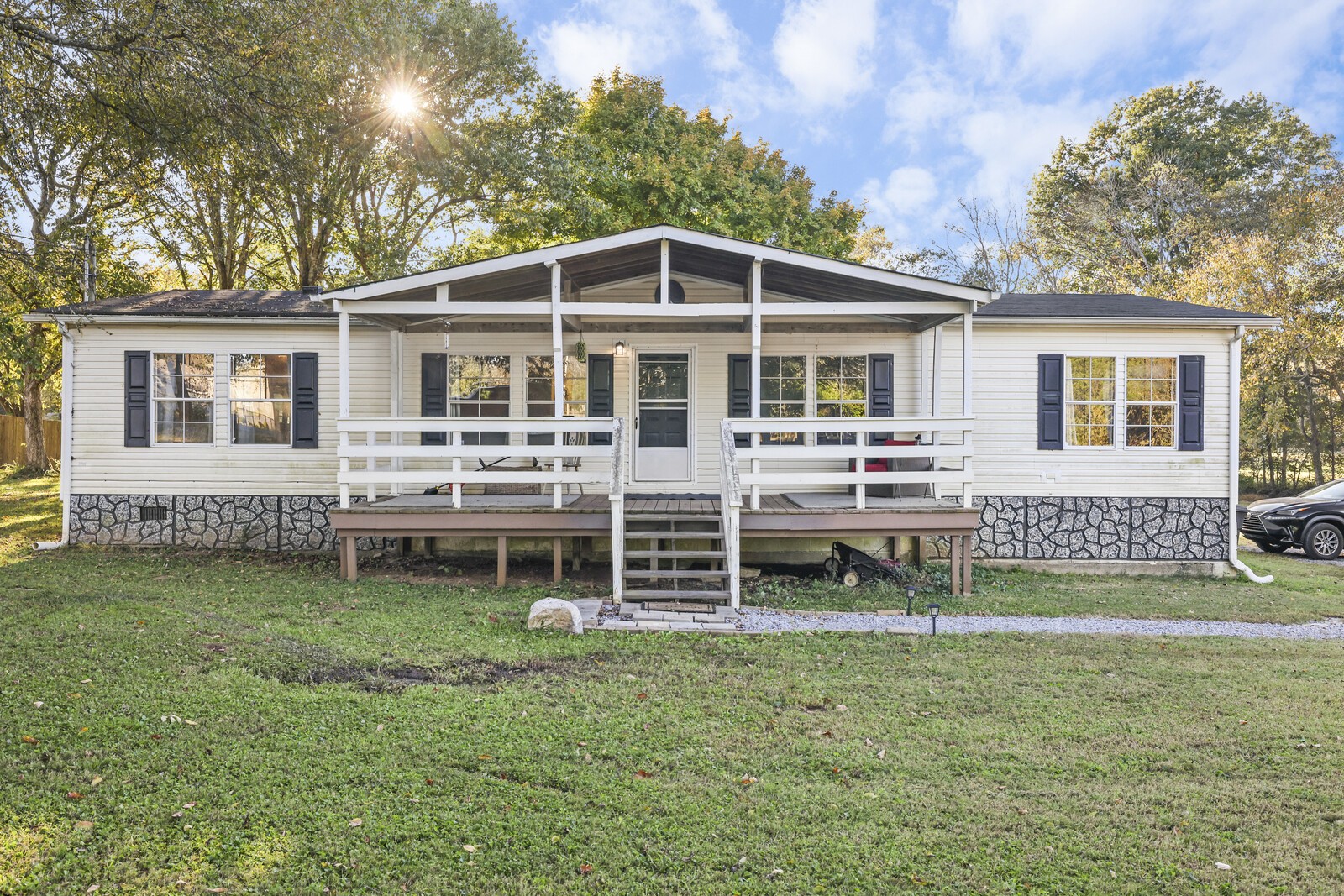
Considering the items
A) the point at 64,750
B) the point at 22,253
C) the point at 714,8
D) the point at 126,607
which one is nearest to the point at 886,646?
the point at 64,750

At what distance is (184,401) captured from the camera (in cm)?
1047

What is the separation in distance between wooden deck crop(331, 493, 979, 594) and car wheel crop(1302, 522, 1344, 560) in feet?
24.4

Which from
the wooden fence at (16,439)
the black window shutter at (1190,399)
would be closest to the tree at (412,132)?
the wooden fence at (16,439)

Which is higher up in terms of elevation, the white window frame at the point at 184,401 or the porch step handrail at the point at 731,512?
the white window frame at the point at 184,401

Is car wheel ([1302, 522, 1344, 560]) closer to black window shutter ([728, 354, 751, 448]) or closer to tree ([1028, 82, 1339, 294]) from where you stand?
black window shutter ([728, 354, 751, 448])

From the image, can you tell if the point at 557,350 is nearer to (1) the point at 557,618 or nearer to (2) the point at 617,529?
(2) the point at 617,529

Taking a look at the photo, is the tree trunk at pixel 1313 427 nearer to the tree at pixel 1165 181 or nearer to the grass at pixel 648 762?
the tree at pixel 1165 181

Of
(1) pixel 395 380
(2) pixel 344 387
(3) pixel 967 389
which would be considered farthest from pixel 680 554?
(1) pixel 395 380

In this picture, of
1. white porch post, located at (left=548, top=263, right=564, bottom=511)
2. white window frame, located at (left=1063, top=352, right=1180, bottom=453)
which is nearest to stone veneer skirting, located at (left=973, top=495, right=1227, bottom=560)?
white window frame, located at (left=1063, top=352, right=1180, bottom=453)

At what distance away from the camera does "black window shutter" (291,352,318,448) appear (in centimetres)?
1038

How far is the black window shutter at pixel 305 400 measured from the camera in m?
10.4

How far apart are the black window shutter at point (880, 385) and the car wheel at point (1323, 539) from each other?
737 centimetres

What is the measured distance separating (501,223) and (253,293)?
886 centimetres

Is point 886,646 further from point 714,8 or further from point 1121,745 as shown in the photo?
point 714,8
